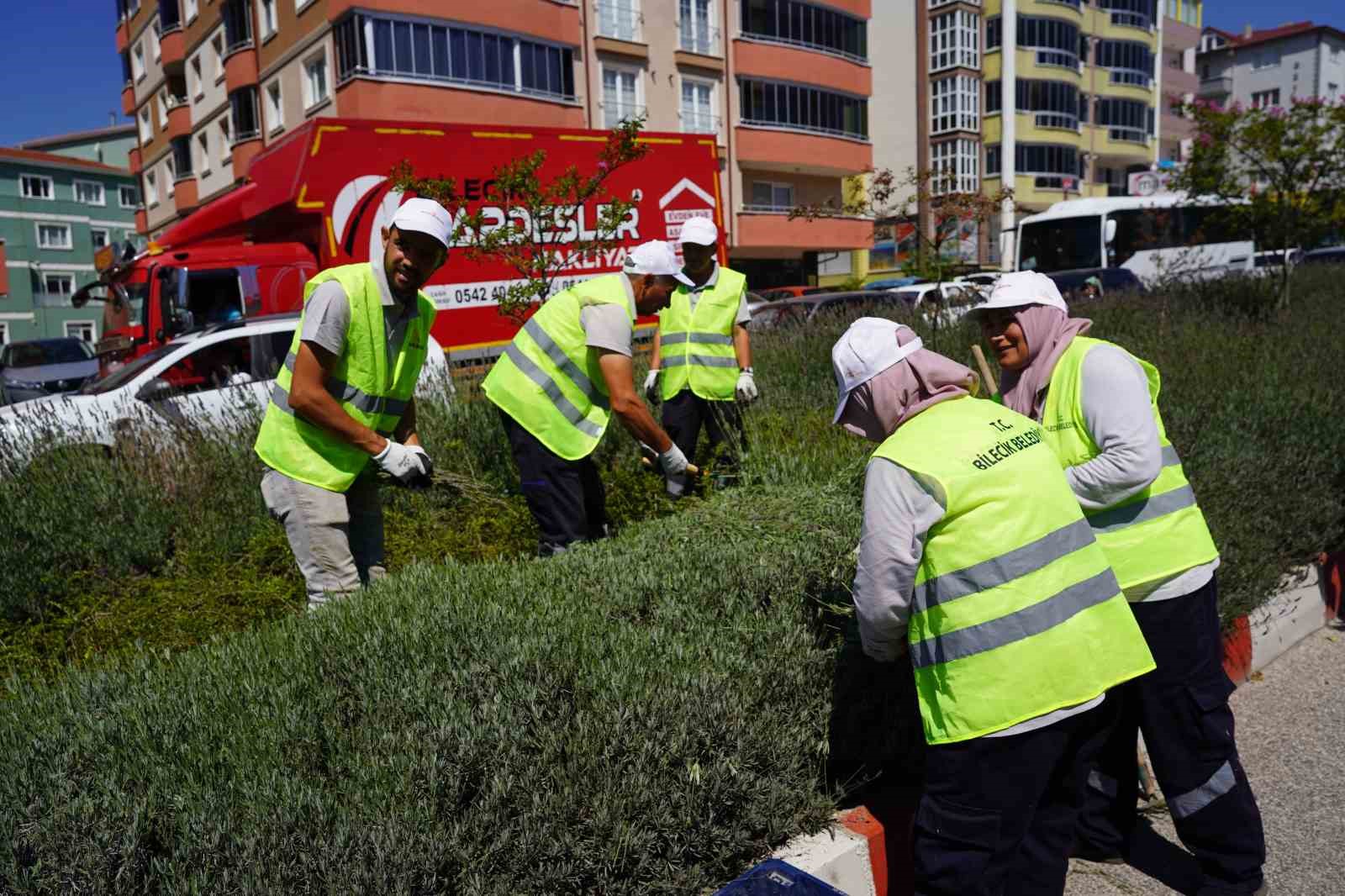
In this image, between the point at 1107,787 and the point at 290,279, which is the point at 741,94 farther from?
the point at 1107,787

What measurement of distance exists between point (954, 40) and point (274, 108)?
32.0 metres

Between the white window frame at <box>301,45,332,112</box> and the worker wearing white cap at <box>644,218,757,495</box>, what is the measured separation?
79.0 ft

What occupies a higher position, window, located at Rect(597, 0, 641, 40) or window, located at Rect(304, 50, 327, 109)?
window, located at Rect(597, 0, 641, 40)

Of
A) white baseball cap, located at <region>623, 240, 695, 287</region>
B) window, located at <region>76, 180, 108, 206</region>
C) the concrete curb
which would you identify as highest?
window, located at <region>76, 180, 108, 206</region>

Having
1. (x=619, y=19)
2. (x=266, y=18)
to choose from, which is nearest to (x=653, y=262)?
(x=619, y=19)

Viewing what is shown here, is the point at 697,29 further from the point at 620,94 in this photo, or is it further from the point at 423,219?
the point at 423,219

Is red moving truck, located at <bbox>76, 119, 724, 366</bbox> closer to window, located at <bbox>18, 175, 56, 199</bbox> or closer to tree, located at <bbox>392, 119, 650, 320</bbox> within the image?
tree, located at <bbox>392, 119, 650, 320</bbox>

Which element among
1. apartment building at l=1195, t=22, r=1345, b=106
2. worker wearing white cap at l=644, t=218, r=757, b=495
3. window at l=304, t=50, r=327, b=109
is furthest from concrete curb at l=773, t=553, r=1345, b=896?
apartment building at l=1195, t=22, r=1345, b=106

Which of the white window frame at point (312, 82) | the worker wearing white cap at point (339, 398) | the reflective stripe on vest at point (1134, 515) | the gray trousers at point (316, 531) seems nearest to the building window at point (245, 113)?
the white window frame at point (312, 82)

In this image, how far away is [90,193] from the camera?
6103 cm

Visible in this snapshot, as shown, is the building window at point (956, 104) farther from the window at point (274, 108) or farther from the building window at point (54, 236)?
the building window at point (54, 236)

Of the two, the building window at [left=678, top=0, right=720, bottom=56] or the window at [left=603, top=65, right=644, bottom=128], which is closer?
the window at [left=603, top=65, right=644, bottom=128]

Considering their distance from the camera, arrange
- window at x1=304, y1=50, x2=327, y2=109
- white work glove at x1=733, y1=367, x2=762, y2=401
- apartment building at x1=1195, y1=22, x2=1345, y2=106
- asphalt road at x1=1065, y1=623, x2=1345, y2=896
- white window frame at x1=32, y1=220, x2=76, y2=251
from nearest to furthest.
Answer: asphalt road at x1=1065, y1=623, x2=1345, y2=896 < white work glove at x1=733, y1=367, x2=762, y2=401 < window at x1=304, y1=50, x2=327, y2=109 < white window frame at x1=32, y1=220, x2=76, y2=251 < apartment building at x1=1195, y1=22, x2=1345, y2=106

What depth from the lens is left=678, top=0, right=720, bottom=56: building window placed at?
111 feet
